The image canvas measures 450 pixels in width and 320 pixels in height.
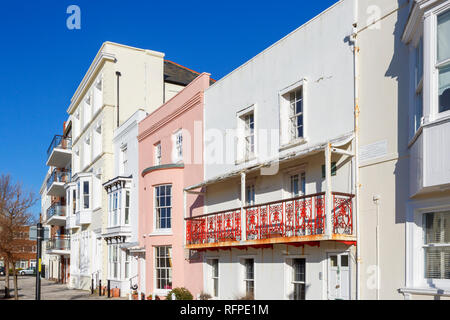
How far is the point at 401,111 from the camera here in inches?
410

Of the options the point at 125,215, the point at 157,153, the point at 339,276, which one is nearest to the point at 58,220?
the point at 125,215

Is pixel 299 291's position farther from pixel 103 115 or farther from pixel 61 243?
pixel 61 243

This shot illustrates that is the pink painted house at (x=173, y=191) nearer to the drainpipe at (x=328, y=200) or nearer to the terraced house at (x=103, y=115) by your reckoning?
the terraced house at (x=103, y=115)

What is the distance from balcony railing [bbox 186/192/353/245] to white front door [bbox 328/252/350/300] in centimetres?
74

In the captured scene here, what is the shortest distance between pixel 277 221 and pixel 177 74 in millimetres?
22022

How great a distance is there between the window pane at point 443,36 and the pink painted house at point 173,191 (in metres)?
11.0

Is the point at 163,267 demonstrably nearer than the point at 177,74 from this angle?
Yes

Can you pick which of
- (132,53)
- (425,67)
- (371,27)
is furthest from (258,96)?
(132,53)

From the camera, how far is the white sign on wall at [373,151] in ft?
35.4

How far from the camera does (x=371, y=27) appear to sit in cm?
1134

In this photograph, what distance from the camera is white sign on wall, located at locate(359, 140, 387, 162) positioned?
10.8m

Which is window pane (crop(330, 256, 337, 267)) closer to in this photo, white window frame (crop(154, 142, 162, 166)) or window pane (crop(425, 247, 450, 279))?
window pane (crop(425, 247, 450, 279))

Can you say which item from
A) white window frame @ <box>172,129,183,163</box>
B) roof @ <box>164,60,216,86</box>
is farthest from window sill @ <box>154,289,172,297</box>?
roof @ <box>164,60,216,86</box>
